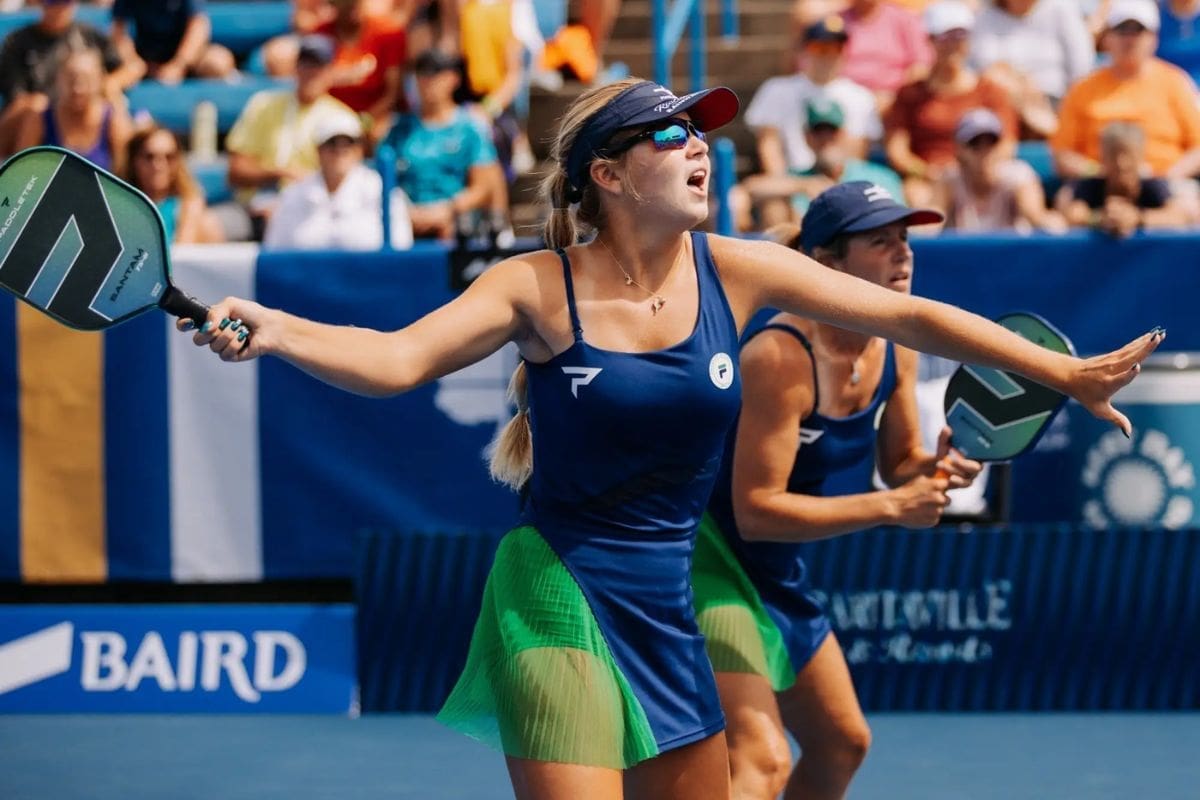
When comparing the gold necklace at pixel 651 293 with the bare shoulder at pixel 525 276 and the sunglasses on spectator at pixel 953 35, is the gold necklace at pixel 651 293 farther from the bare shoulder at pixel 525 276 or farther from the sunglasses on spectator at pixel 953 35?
the sunglasses on spectator at pixel 953 35

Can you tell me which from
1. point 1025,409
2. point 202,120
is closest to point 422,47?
point 202,120

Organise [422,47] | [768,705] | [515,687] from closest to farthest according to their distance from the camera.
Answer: [515,687], [768,705], [422,47]

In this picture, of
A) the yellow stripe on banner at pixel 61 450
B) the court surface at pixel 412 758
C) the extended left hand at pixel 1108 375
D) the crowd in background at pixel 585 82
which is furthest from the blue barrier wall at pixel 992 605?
the extended left hand at pixel 1108 375

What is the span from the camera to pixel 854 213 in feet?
13.7

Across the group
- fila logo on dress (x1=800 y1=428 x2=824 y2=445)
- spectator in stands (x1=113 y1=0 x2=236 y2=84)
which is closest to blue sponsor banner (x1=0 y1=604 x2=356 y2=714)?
fila logo on dress (x1=800 y1=428 x2=824 y2=445)

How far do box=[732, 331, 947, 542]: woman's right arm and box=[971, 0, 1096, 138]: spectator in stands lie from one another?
5809 mm

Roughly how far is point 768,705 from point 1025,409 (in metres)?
0.86

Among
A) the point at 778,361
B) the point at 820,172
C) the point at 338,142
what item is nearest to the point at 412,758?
the point at 778,361

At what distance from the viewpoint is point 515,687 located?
11.0ft

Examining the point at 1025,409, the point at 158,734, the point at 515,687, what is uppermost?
the point at 1025,409

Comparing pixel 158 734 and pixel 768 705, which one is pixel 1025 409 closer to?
pixel 768 705

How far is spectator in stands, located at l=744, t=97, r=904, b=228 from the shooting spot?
8414mm

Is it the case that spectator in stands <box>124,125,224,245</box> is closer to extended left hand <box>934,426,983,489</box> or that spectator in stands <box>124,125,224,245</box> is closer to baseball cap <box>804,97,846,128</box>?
baseball cap <box>804,97,846,128</box>

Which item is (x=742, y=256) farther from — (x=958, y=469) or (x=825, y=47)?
(x=825, y=47)
